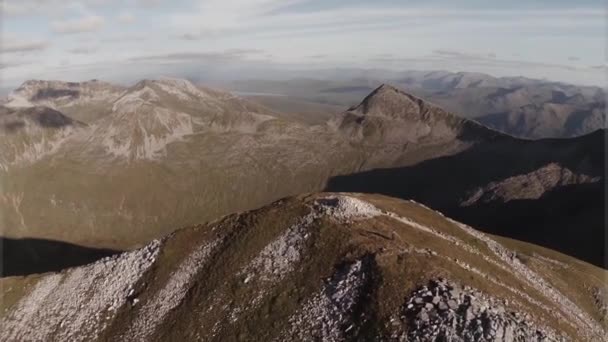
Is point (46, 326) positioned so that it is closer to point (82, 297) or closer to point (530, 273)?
point (82, 297)

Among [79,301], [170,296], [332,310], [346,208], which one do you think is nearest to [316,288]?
[332,310]

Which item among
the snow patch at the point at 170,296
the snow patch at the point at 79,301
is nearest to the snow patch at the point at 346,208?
the snow patch at the point at 170,296

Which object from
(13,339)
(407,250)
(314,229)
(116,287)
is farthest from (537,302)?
(13,339)

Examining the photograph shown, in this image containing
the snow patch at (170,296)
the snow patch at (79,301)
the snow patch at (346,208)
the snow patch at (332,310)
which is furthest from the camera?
the snow patch at (346,208)

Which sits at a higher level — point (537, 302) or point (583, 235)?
point (537, 302)

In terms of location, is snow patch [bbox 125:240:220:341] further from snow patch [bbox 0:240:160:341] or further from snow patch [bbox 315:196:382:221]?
snow patch [bbox 315:196:382:221]

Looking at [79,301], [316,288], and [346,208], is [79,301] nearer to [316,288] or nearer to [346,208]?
[316,288]

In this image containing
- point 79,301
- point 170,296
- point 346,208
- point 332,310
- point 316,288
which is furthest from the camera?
point 79,301

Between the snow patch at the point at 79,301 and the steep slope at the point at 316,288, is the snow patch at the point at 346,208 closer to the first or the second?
the steep slope at the point at 316,288
